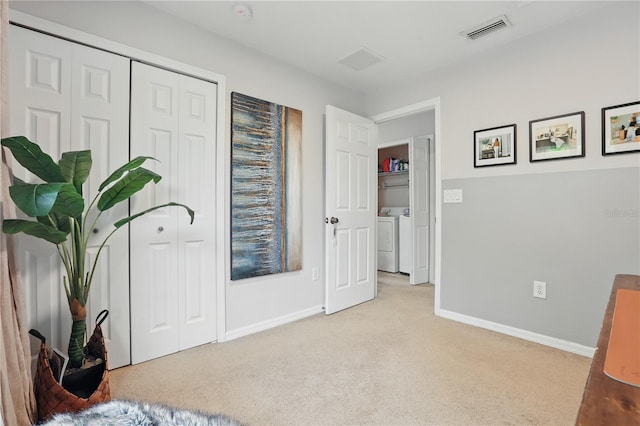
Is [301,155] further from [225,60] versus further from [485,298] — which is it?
[485,298]

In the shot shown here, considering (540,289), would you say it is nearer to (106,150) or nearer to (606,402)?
(606,402)

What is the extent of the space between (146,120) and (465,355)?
271 centimetres

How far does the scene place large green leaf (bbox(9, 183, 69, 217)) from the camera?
3.46 feet

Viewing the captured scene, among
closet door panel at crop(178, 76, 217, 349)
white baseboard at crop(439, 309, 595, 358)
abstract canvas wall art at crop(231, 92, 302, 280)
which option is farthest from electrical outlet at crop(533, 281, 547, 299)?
closet door panel at crop(178, 76, 217, 349)

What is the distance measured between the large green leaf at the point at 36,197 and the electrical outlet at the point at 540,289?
3002 mm

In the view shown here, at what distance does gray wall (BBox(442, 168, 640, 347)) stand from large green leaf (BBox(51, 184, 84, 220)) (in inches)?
109

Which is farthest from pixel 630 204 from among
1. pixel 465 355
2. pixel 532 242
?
pixel 465 355

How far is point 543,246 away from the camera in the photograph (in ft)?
7.74

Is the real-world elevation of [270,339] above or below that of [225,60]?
below

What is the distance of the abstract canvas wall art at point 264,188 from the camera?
2463 mm

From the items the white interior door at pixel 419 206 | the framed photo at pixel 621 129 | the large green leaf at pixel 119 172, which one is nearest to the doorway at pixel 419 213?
the white interior door at pixel 419 206

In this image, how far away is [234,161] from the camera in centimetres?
244

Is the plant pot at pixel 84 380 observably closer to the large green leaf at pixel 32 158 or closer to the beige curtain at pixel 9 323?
the beige curtain at pixel 9 323

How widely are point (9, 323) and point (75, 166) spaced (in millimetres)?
703
